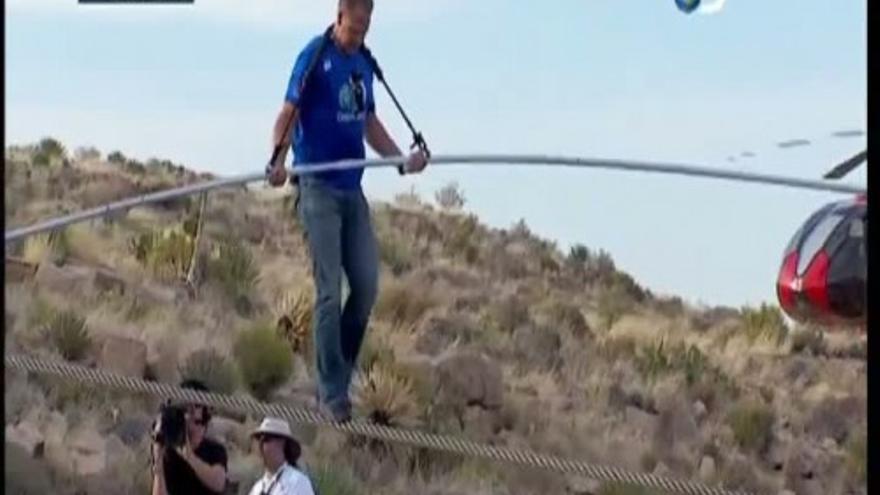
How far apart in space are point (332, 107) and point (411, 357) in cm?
1146

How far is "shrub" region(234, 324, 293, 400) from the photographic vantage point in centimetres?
2055

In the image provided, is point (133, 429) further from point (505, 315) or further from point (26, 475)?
point (505, 315)

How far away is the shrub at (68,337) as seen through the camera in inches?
783

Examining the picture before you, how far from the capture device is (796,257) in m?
12.5

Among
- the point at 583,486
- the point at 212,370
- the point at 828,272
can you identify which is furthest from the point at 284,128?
the point at 583,486

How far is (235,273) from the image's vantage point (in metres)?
26.4

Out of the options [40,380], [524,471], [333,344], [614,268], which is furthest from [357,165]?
[614,268]

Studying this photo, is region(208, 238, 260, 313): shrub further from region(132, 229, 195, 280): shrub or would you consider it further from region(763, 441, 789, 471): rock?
region(763, 441, 789, 471): rock

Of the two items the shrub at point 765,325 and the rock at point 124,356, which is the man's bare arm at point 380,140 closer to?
the rock at point 124,356

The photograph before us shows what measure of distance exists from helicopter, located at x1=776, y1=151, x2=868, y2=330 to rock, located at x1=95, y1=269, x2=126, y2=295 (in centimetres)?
1087

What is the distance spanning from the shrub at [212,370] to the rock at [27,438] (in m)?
2.10

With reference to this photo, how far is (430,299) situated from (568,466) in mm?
14030

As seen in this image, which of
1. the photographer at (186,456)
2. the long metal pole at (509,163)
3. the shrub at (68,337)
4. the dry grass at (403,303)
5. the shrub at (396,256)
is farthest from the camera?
the shrub at (396,256)

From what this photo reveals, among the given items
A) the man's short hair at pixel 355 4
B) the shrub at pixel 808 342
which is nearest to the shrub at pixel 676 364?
the shrub at pixel 808 342
